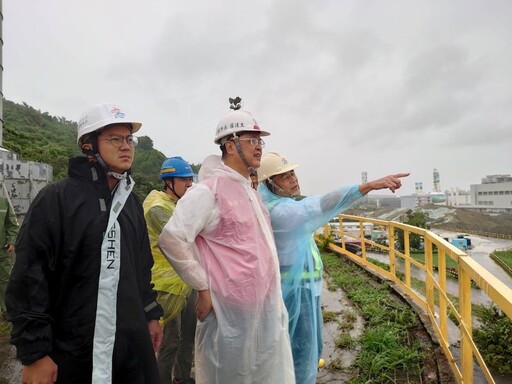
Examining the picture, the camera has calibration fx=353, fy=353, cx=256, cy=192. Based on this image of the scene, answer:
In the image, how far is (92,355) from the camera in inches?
54.6

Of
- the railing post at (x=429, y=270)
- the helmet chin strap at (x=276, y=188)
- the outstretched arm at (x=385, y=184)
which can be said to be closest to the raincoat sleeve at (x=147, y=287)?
the helmet chin strap at (x=276, y=188)

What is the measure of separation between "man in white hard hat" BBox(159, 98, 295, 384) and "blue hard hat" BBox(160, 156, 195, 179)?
3.27ft

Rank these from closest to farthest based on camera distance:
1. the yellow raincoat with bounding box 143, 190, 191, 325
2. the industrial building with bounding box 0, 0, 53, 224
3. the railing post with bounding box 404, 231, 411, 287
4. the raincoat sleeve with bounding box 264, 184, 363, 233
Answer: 1. the raincoat sleeve with bounding box 264, 184, 363, 233
2. the yellow raincoat with bounding box 143, 190, 191, 325
3. the railing post with bounding box 404, 231, 411, 287
4. the industrial building with bounding box 0, 0, 53, 224

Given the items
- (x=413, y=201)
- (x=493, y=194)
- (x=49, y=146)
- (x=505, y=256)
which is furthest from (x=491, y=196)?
(x=49, y=146)

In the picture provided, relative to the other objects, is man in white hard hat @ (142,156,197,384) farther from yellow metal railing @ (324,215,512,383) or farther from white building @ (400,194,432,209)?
white building @ (400,194,432,209)

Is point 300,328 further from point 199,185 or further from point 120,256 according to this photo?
point 120,256

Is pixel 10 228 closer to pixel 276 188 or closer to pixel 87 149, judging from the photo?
pixel 87 149

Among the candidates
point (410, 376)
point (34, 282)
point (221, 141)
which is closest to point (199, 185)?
point (221, 141)

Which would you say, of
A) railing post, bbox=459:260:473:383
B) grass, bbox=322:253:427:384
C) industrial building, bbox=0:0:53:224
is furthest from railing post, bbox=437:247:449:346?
industrial building, bbox=0:0:53:224

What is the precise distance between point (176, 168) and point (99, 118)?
4.17 feet

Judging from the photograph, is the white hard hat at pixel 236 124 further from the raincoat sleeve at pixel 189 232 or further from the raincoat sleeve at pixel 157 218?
the raincoat sleeve at pixel 157 218

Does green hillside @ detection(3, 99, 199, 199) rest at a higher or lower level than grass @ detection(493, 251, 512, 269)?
higher

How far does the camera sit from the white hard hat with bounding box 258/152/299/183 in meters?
2.43

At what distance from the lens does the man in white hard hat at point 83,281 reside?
4.25 ft
